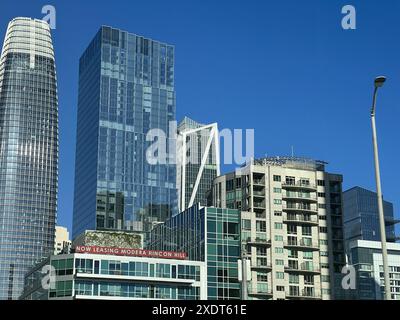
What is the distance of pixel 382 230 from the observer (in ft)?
99.7

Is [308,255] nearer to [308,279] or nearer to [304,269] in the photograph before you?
[304,269]

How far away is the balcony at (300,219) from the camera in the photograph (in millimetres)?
189500

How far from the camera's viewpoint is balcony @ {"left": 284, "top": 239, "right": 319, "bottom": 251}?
7343 inches

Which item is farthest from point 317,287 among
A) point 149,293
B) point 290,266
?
point 149,293

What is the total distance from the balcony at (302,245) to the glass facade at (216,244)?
17.5m

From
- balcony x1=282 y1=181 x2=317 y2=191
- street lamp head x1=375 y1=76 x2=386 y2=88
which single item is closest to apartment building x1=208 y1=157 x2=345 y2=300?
balcony x1=282 y1=181 x2=317 y2=191

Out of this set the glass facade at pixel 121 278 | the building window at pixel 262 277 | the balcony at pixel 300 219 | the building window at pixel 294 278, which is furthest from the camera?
the balcony at pixel 300 219

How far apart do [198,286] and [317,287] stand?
1523 inches

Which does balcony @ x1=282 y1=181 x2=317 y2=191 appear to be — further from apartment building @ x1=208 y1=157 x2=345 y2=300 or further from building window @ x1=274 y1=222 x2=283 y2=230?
building window @ x1=274 y1=222 x2=283 y2=230

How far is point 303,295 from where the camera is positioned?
597 feet

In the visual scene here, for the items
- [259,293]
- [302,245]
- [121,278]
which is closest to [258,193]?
[302,245]

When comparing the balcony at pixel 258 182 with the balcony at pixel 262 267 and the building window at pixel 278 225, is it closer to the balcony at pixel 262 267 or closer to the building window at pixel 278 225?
the building window at pixel 278 225

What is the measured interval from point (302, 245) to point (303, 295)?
45.4 feet

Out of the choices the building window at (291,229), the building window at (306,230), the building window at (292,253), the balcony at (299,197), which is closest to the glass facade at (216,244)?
the building window at (291,229)
